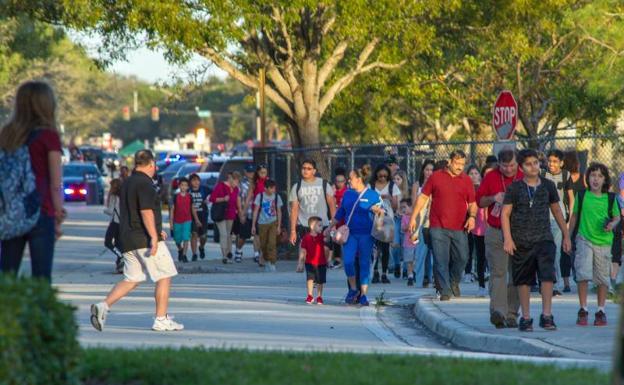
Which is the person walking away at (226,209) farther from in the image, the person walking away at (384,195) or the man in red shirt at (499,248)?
the man in red shirt at (499,248)

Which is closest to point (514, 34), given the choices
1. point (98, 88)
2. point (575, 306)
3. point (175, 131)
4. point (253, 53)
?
point (253, 53)

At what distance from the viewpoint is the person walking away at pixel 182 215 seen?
26781mm

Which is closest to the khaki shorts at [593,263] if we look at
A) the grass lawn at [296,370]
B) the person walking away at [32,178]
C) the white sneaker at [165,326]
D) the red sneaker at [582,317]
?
the red sneaker at [582,317]

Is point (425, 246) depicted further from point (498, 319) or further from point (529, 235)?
point (529, 235)

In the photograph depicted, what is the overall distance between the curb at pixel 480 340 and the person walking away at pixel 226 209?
457 inches

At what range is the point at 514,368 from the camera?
33.0 feet

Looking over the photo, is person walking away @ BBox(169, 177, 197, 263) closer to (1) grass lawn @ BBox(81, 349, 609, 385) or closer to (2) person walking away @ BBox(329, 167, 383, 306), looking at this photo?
(2) person walking away @ BBox(329, 167, 383, 306)

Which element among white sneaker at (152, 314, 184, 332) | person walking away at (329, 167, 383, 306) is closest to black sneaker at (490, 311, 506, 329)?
white sneaker at (152, 314, 184, 332)

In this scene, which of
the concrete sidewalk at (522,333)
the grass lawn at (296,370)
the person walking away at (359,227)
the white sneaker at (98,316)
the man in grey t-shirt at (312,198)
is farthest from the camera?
the man in grey t-shirt at (312,198)

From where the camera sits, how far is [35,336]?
7949mm

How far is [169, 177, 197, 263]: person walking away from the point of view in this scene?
26781mm

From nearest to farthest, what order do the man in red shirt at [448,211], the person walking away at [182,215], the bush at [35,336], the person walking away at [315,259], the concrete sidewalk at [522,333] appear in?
the bush at [35,336], the concrete sidewalk at [522,333], the man in red shirt at [448,211], the person walking away at [315,259], the person walking away at [182,215]

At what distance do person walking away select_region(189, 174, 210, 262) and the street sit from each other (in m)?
1.12

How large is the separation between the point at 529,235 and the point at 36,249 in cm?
553
